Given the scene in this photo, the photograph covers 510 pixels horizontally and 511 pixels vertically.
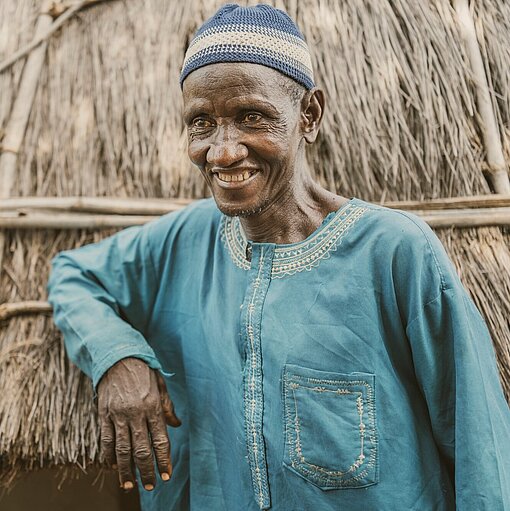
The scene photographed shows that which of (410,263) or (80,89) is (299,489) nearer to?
(410,263)

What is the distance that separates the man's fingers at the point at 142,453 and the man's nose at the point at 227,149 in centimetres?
64

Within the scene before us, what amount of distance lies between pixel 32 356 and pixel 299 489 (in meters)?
0.91

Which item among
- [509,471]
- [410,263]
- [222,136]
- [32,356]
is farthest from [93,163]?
[509,471]

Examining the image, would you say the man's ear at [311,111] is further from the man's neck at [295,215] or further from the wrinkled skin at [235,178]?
the man's neck at [295,215]

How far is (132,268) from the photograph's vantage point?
69.4 inches

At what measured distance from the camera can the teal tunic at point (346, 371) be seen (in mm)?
→ 1306

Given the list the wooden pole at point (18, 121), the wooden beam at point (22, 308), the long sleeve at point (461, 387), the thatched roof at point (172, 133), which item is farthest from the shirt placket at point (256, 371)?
the wooden pole at point (18, 121)

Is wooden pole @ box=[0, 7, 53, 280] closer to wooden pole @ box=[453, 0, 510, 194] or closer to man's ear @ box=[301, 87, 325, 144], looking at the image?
man's ear @ box=[301, 87, 325, 144]

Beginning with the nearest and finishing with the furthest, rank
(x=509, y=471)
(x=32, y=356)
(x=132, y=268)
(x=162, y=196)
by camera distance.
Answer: (x=509, y=471) < (x=132, y=268) < (x=32, y=356) < (x=162, y=196)

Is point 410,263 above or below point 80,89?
below

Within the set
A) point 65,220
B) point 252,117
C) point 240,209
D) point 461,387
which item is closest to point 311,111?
point 252,117

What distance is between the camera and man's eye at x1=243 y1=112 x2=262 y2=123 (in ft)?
4.43

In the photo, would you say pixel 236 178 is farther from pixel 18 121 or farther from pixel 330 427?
pixel 18 121

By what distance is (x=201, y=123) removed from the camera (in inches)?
55.4
